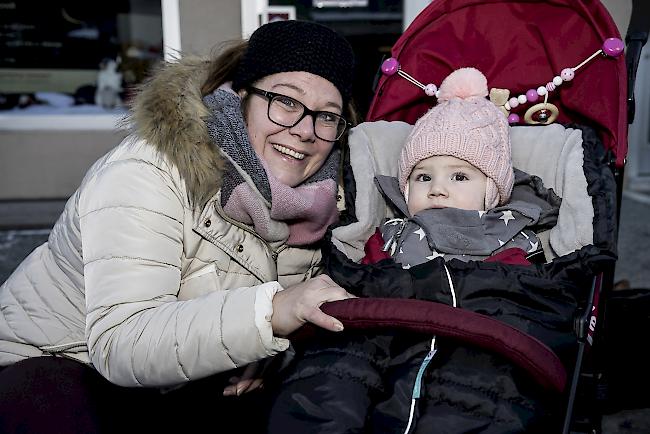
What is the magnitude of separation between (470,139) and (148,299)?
1.10m

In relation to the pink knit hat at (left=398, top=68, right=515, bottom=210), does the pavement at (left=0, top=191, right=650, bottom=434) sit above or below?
below

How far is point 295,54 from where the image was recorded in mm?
1982

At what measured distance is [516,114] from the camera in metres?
2.52

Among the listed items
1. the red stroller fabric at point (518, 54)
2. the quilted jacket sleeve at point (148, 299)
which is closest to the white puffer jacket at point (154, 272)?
the quilted jacket sleeve at point (148, 299)

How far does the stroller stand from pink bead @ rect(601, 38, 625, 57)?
30 mm

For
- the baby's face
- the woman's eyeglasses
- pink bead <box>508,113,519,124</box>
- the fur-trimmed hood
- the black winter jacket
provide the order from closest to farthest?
the black winter jacket
the fur-trimmed hood
the woman's eyeglasses
the baby's face
pink bead <box>508,113,519,124</box>

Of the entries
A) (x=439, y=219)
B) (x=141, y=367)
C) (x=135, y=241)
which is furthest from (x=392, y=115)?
(x=141, y=367)

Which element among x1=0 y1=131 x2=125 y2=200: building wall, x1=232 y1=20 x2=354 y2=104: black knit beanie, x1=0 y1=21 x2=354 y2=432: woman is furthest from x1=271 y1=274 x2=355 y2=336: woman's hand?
x1=0 y1=131 x2=125 y2=200: building wall

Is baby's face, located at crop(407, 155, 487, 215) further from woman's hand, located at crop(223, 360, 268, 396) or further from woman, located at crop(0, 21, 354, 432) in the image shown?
woman's hand, located at crop(223, 360, 268, 396)

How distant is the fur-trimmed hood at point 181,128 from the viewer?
70.9 inches

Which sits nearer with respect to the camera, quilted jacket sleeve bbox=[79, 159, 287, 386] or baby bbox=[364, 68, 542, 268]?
quilted jacket sleeve bbox=[79, 159, 287, 386]

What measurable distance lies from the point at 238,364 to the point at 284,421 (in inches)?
7.3

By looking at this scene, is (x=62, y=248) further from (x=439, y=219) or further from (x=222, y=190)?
(x=439, y=219)

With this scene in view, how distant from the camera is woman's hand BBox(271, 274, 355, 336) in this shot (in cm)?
148
